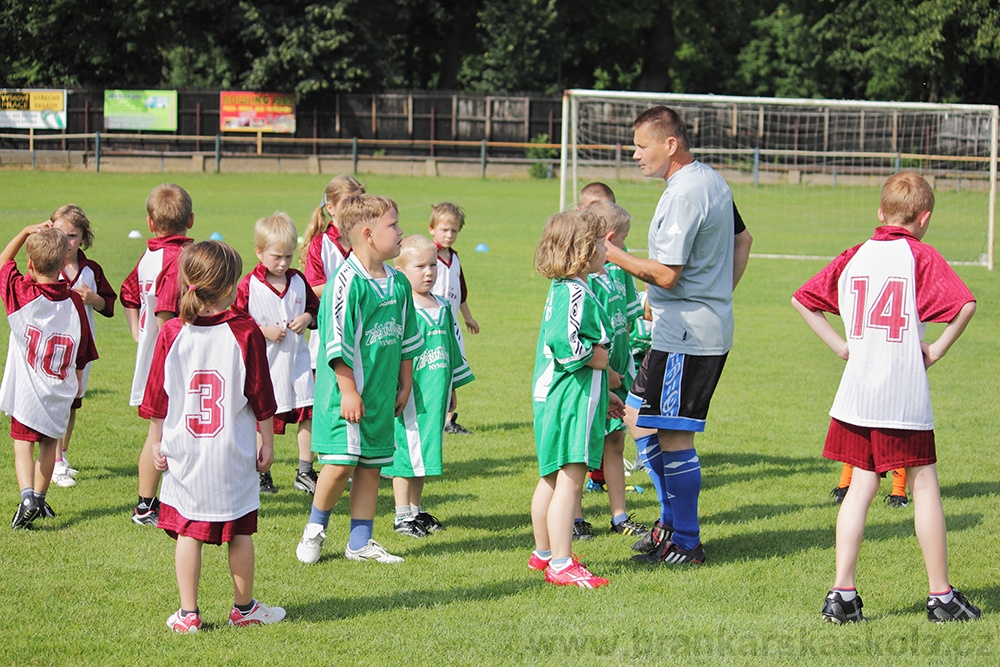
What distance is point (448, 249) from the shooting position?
24.8ft

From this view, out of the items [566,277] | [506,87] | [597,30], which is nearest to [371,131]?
[506,87]

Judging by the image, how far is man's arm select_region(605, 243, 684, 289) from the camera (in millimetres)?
4906

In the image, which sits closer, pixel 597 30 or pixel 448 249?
pixel 448 249

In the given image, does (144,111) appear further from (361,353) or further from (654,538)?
(654,538)

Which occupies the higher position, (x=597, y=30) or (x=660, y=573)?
(x=597, y=30)

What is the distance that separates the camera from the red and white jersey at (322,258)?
663 cm

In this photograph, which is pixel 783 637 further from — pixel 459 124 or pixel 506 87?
pixel 506 87

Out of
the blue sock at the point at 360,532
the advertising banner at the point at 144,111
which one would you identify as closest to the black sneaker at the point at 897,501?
the blue sock at the point at 360,532

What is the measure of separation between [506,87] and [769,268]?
27.0 meters

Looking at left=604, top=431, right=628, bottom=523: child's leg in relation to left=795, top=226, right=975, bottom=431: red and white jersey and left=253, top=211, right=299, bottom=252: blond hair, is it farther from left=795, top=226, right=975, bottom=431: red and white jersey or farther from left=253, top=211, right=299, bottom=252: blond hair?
left=253, top=211, right=299, bottom=252: blond hair

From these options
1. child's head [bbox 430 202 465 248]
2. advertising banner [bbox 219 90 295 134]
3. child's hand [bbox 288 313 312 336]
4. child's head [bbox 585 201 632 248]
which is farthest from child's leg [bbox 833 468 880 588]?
advertising banner [bbox 219 90 295 134]

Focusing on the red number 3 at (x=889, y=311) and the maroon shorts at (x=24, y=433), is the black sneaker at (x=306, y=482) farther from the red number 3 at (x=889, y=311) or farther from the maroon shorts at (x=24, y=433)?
the red number 3 at (x=889, y=311)

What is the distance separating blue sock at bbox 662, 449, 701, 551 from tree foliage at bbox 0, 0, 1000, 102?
3594 cm

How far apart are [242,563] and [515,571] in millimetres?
1444
